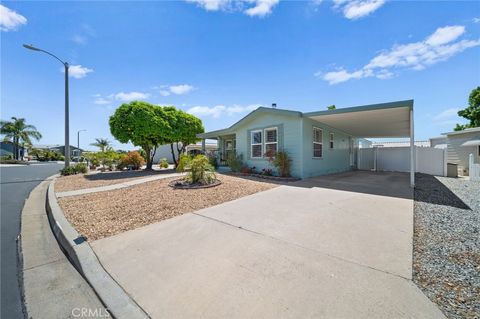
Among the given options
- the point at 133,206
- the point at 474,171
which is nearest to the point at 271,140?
the point at 133,206

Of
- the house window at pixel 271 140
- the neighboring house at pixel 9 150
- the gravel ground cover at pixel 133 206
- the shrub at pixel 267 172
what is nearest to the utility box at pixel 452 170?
the house window at pixel 271 140

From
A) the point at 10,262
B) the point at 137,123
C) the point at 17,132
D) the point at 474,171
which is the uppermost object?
the point at 17,132

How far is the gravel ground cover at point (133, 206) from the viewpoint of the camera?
419cm

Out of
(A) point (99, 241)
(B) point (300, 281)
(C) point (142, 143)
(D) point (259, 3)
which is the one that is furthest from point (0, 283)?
(C) point (142, 143)

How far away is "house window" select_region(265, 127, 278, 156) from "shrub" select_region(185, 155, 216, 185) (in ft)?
12.9

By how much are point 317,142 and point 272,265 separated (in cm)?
1009

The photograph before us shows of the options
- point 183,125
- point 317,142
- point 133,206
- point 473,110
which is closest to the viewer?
point 133,206

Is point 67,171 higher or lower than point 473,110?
lower

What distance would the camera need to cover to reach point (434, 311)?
1836mm

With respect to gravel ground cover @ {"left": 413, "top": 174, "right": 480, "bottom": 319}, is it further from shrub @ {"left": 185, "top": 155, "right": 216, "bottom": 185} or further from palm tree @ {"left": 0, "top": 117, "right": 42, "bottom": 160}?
palm tree @ {"left": 0, "top": 117, "right": 42, "bottom": 160}

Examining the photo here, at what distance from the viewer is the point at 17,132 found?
34.3 m

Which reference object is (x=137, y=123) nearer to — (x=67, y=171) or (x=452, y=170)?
(x=67, y=171)

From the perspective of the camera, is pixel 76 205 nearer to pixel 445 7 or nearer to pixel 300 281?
pixel 300 281
